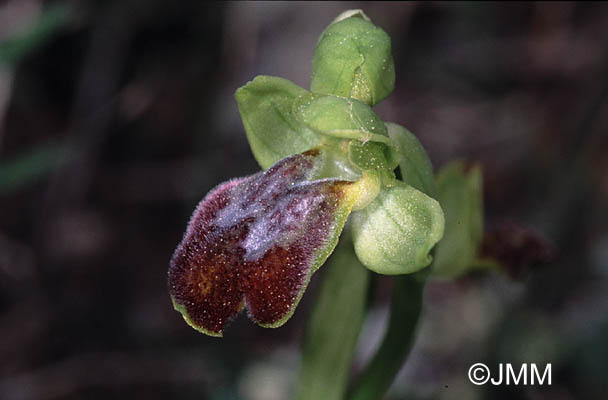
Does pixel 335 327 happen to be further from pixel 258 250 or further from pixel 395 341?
pixel 258 250

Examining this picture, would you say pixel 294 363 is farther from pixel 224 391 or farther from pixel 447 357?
pixel 447 357

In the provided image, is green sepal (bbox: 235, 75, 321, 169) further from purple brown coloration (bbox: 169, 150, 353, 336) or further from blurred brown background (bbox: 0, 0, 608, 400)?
blurred brown background (bbox: 0, 0, 608, 400)

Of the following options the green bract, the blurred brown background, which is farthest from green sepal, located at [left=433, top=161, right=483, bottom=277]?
the blurred brown background

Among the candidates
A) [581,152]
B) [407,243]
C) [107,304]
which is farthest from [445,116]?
[407,243]

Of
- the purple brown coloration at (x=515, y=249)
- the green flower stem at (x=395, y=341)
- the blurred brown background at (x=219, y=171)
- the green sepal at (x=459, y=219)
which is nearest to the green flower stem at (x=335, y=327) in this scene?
the green flower stem at (x=395, y=341)

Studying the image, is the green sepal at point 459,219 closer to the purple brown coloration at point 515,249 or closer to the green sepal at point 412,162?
the purple brown coloration at point 515,249
